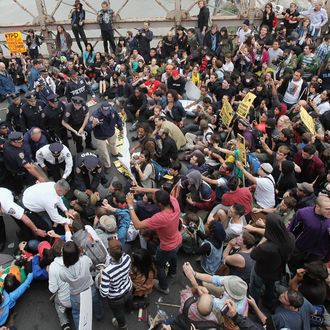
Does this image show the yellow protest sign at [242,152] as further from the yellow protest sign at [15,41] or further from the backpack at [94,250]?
the yellow protest sign at [15,41]

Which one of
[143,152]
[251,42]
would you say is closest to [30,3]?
[251,42]

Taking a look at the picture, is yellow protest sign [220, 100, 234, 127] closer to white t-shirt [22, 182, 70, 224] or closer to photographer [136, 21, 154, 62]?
white t-shirt [22, 182, 70, 224]

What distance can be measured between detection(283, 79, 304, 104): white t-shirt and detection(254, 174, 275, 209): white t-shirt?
3.44 meters

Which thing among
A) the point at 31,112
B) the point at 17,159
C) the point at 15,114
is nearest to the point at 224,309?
the point at 17,159

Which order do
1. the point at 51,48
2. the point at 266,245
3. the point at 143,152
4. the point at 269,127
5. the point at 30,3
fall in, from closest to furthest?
the point at 266,245 < the point at 143,152 < the point at 269,127 < the point at 51,48 < the point at 30,3

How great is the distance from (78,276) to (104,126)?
382 centimetres

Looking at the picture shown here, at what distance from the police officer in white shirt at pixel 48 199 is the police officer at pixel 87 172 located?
0.90 m

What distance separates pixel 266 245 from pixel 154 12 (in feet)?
51.5

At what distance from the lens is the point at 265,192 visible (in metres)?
5.65

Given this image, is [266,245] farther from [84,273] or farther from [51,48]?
[51,48]

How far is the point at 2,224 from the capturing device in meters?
5.77

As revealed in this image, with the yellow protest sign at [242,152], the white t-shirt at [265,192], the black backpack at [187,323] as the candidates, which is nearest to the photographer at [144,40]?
the yellow protest sign at [242,152]

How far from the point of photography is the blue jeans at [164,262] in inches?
186

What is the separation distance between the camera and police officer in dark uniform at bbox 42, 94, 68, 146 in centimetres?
729
